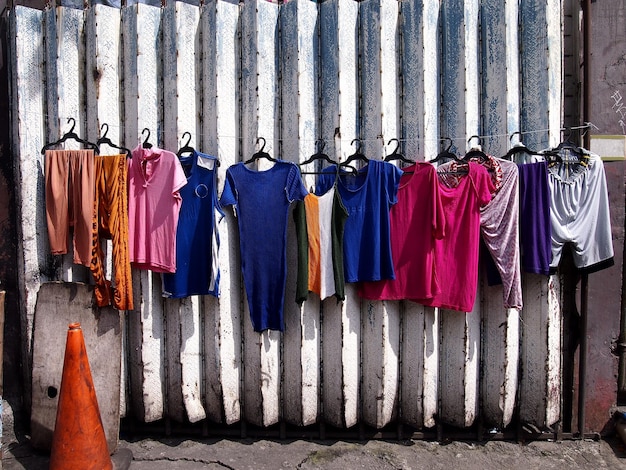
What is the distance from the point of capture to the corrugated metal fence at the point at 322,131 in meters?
4.17

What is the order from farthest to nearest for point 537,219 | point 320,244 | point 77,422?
point 320,244 → point 537,219 → point 77,422

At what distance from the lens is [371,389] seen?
426 centimetres

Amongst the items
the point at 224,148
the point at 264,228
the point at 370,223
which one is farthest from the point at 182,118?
the point at 370,223

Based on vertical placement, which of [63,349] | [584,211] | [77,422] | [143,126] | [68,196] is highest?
[143,126]

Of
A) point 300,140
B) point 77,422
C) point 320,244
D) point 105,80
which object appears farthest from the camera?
point 105,80

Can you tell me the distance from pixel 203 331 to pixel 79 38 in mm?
2999

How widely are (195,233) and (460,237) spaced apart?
7.65 feet

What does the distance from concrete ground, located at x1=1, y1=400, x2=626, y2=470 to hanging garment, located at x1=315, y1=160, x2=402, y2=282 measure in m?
1.58

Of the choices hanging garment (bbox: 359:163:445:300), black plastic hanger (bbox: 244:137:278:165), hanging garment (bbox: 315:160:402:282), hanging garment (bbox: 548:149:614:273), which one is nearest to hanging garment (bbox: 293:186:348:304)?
hanging garment (bbox: 315:160:402:282)

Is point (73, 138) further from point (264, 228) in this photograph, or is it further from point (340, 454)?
point (340, 454)

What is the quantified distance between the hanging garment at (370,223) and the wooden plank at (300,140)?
447 millimetres

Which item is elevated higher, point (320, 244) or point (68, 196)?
Result: point (68, 196)

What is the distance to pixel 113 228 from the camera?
4.02 m

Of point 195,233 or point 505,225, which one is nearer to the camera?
point 505,225
